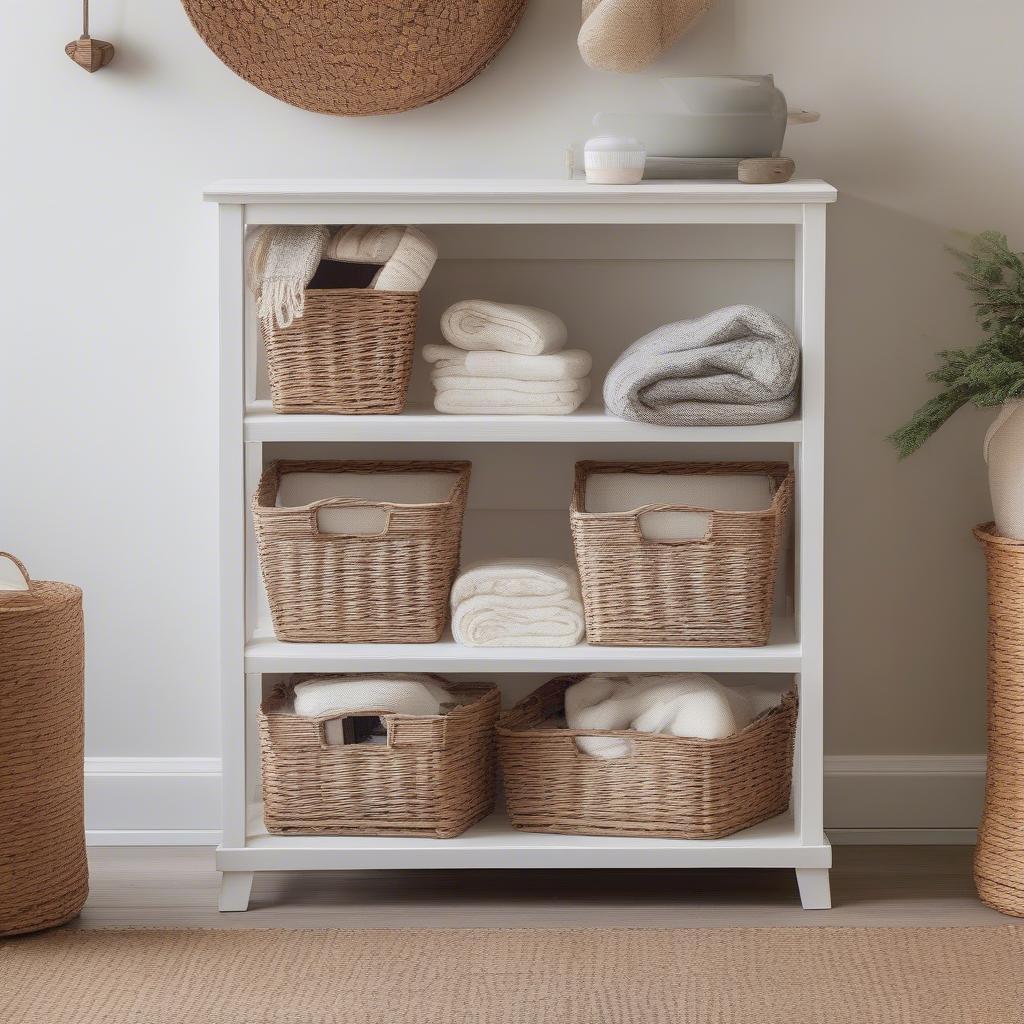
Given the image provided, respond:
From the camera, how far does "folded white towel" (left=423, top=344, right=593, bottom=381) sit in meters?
1.90

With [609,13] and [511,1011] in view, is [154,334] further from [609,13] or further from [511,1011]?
[511,1011]

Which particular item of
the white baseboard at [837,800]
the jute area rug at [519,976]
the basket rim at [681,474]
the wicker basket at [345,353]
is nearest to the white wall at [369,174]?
the white baseboard at [837,800]

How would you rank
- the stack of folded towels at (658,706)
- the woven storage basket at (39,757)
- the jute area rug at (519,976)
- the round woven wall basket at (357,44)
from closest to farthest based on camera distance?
the jute area rug at (519,976), the woven storage basket at (39,757), the stack of folded towels at (658,706), the round woven wall basket at (357,44)

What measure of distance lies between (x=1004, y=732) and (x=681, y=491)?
0.57m

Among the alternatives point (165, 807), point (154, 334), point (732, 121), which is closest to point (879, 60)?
point (732, 121)

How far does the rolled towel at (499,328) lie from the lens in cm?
190

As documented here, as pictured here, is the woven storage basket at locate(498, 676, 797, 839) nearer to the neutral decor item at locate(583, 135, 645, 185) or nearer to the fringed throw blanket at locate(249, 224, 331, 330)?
the fringed throw blanket at locate(249, 224, 331, 330)

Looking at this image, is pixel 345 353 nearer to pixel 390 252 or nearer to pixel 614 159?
pixel 390 252

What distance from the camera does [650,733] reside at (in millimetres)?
1880

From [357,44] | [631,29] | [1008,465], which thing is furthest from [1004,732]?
[357,44]

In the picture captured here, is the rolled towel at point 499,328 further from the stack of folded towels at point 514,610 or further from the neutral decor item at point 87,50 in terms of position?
the neutral decor item at point 87,50

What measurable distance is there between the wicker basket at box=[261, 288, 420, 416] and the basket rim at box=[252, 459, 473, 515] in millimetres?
128

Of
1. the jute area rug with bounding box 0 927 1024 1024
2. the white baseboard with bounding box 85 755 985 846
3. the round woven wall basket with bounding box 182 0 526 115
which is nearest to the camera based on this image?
the jute area rug with bounding box 0 927 1024 1024

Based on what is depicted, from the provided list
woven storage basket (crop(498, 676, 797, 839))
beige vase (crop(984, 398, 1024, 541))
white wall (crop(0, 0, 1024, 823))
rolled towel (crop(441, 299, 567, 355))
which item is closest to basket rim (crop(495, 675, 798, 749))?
woven storage basket (crop(498, 676, 797, 839))
